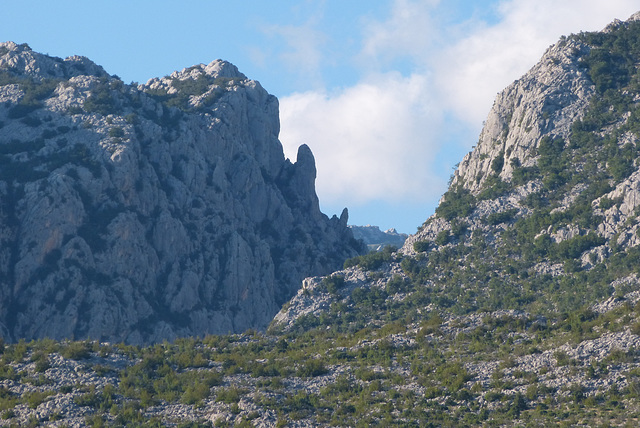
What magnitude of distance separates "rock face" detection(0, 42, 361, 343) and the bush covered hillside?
114ft

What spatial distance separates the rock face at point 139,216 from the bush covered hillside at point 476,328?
114 feet

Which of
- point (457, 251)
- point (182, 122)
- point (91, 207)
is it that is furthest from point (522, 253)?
point (182, 122)

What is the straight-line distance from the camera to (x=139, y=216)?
520ft

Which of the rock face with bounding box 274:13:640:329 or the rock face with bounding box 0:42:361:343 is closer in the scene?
the rock face with bounding box 274:13:640:329

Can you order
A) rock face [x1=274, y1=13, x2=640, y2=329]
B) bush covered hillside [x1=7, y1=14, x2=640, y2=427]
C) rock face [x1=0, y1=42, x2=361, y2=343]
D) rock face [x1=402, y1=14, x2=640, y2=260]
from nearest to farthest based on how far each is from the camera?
1. bush covered hillside [x1=7, y1=14, x2=640, y2=427]
2. rock face [x1=274, y1=13, x2=640, y2=329]
3. rock face [x1=402, y1=14, x2=640, y2=260]
4. rock face [x1=0, y1=42, x2=361, y2=343]

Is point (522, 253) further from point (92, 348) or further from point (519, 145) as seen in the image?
point (92, 348)

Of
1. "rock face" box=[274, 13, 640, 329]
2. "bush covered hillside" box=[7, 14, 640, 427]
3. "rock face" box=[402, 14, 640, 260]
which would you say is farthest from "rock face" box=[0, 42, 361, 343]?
"rock face" box=[402, 14, 640, 260]

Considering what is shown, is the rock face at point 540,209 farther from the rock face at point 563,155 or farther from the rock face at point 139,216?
the rock face at point 139,216

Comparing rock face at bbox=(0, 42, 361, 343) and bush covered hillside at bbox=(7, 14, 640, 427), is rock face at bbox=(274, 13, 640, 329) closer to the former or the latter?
bush covered hillside at bbox=(7, 14, 640, 427)

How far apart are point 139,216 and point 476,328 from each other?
96.0 m

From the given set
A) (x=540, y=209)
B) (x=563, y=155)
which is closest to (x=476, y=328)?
(x=540, y=209)

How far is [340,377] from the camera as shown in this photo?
6425cm

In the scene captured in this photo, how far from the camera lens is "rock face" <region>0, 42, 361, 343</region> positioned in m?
143

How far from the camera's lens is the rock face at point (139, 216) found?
142750 mm
